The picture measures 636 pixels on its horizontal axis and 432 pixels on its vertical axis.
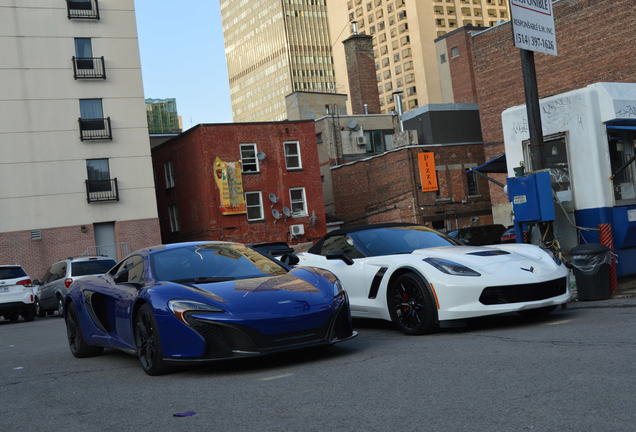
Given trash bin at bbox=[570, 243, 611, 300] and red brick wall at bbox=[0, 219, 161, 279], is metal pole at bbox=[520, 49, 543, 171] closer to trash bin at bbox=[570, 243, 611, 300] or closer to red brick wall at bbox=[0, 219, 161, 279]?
trash bin at bbox=[570, 243, 611, 300]

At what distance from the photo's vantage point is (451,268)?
8523 mm

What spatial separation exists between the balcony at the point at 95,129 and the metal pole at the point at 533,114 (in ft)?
101

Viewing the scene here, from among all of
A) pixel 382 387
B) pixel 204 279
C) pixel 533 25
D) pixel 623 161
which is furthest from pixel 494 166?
pixel 382 387

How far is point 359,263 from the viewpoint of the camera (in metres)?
9.73

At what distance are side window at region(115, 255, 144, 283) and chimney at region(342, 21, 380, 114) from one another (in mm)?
51313

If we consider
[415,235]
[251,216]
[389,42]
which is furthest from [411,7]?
[415,235]

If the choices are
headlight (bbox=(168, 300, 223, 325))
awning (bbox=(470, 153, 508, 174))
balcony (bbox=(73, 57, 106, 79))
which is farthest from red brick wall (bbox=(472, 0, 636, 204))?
headlight (bbox=(168, 300, 223, 325))

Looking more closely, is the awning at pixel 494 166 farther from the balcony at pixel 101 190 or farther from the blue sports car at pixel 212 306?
the balcony at pixel 101 190

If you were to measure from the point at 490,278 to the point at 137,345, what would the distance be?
369cm

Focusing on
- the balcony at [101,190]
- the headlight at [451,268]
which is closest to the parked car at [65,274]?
the headlight at [451,268]

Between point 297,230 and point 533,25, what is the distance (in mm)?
32706

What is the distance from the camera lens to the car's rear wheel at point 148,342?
282 inches

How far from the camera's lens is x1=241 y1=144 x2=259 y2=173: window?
145 feet

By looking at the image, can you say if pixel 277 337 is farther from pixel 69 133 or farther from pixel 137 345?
pixel 69 133
